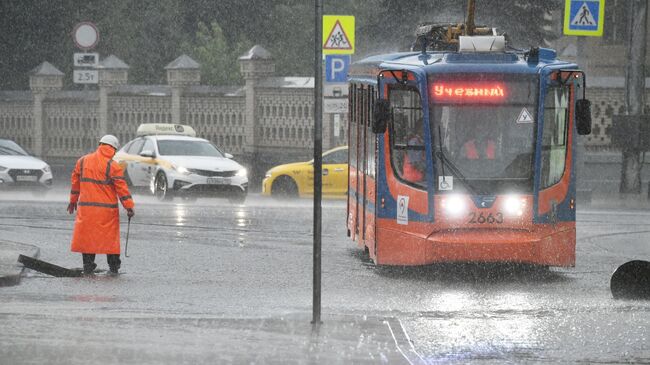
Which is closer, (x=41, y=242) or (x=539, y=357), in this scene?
(x=539, y=357)

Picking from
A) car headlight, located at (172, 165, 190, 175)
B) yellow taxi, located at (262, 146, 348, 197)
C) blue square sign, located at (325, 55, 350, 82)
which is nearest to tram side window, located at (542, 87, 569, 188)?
blue square sign, located at (325, 55, 350, 82)

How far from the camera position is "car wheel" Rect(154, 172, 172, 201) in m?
30.0

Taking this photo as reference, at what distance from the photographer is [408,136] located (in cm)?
1708

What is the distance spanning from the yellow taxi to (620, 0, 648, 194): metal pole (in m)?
6.01

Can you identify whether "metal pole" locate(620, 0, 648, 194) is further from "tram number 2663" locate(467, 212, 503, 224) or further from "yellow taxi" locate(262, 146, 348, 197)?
"tram number 2663" locate(467, 212, 503, 224)

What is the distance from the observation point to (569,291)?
15.5 m

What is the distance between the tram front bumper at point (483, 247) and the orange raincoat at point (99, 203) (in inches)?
116

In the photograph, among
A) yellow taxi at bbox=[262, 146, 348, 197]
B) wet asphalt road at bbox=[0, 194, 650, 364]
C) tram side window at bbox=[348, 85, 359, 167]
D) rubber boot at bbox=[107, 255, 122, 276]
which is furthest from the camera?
yellow taxi at bbox=[262, 146, 348, 197]

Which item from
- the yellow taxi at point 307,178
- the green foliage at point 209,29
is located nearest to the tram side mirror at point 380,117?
the yellow taxi at point 307,178

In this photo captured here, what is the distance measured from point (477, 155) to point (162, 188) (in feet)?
46.7

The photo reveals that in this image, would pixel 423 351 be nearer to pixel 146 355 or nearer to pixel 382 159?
pixel 146 355

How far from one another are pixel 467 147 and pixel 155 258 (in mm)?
4192

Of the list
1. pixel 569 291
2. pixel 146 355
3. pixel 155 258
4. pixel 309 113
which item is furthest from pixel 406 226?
pixel 309 113

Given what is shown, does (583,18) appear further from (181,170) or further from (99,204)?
(99,204)
